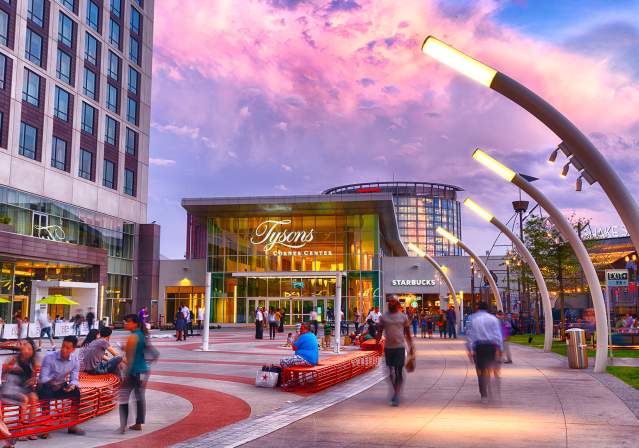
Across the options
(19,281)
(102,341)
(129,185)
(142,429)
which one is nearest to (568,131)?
(142,429)

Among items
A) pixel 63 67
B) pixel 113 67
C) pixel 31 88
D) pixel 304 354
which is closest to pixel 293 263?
pixel 113 67

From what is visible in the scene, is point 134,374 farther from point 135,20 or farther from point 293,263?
point 135,20

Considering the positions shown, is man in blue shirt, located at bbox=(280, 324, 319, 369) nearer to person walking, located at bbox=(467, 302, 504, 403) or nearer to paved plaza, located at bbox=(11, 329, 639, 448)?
paved plaza, located at bbox=(11, 329, 639, 448)

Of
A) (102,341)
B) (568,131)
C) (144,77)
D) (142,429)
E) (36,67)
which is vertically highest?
(144,77)

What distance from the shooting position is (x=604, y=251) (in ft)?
188

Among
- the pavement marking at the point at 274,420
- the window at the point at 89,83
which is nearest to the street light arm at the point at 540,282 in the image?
the pavement marking at the point at 274,420

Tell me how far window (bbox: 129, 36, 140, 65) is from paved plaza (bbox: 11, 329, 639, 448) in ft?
156

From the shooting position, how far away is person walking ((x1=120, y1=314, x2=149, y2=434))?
879 centimetres

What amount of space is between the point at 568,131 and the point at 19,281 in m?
41.1

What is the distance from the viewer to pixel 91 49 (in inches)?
2039

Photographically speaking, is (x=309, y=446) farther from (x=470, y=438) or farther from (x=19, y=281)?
(x=19, y=281)

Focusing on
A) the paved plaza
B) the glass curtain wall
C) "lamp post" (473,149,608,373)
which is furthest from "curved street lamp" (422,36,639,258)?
the glass curtain wall

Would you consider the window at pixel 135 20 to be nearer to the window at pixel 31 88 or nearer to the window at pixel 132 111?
the window at pixel 132 111

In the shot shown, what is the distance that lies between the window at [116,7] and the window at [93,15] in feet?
8.30
